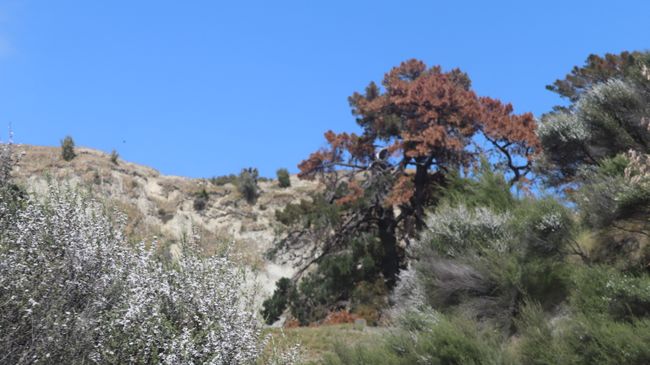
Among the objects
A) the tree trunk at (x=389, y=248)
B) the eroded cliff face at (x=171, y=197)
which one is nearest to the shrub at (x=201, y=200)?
the eroded cliff face at (x=171, y=197)

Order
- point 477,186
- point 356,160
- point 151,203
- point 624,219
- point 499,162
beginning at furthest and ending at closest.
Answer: point 151,203
point 356,160
point 499,162
point 477,186
point 624,219

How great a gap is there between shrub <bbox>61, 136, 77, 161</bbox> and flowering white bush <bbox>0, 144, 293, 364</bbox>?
2995 cm

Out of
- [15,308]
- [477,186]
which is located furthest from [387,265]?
[15,308]

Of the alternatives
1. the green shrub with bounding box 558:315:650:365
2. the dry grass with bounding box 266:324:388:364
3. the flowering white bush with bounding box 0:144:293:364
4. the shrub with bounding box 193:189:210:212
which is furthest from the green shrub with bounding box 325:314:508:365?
the shrub with bounding box 193:189:210:212

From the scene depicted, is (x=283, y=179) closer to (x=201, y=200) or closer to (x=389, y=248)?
(x=201, y=200)

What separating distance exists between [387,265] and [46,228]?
680 inches

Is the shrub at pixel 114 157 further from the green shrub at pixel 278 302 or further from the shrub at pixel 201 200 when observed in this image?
the green shrub at pixel 278 302

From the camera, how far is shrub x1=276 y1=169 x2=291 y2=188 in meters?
43.6

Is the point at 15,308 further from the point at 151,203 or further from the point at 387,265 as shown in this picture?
the point at 151,203

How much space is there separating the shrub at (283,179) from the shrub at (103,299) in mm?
32934

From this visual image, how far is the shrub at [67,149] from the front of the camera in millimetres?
39094

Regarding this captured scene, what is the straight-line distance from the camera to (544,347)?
1120 cm

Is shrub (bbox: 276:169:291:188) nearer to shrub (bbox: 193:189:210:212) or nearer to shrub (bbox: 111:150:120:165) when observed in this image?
shrub (bbox: 193:189:210:212)

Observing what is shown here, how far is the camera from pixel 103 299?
8758 mm
